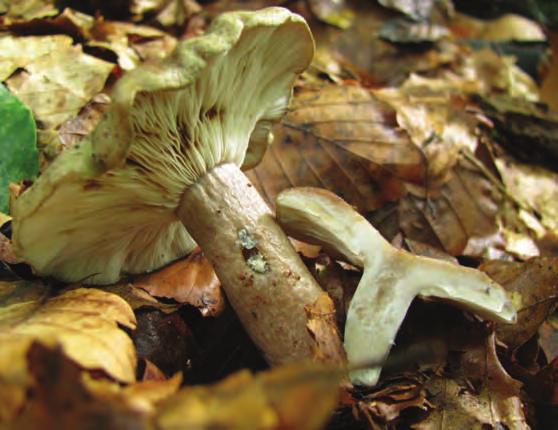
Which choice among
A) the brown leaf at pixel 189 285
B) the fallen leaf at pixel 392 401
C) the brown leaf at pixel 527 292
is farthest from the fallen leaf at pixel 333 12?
the fallen leaf at pixel 392 401

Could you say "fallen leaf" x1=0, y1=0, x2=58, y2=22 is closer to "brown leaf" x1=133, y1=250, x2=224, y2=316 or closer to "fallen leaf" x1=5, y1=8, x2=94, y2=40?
"fallen leaf" x1=5, y1=8, x2=94, y2=40

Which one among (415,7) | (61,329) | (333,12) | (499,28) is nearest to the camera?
(61,329)

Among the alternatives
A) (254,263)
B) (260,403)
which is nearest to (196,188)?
(254,263)

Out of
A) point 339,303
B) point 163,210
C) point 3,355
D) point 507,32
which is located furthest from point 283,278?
point 507,32

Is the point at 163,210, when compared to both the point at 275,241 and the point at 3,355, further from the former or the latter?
the point at 3,355

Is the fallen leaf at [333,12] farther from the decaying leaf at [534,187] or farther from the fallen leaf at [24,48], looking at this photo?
the fallen leaf at [24,48]

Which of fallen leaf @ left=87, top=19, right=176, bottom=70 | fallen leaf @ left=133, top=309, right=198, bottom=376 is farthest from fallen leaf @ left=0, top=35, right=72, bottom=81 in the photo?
fallen leaf @ left=133, top=309, right=198, bottom=376

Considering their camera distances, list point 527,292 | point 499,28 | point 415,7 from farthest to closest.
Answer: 1. point 499,28
2. point 415,7
3. point 527,292

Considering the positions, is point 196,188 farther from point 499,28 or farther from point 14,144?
point 499,28
